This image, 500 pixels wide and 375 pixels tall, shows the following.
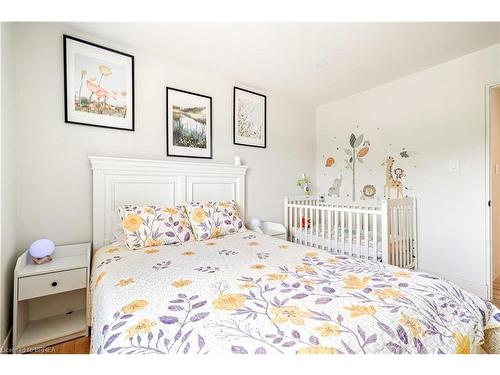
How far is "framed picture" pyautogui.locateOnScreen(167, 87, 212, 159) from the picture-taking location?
2400mm

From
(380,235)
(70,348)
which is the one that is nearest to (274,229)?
(380,235)

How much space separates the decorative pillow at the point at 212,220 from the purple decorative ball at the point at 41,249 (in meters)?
0.99

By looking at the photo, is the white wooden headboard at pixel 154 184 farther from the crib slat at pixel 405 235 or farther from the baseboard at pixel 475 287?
the baseboard at pixel 475 287

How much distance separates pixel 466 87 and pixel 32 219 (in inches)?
155

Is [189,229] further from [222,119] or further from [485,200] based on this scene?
[485,200]

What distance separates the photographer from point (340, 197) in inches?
135

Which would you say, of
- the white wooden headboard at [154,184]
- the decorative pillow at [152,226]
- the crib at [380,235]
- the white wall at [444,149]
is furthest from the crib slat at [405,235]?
the decorative pillow at [152,226]

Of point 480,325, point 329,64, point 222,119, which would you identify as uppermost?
point 329,64

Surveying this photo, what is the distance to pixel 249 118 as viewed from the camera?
299cm

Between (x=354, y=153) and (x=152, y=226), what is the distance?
2.69m

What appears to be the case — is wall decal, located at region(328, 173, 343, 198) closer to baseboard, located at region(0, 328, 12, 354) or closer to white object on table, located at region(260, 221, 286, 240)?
white object on table, located at region(260, 221, 286, 240)

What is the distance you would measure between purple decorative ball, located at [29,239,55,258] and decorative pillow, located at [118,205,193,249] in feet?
1.51

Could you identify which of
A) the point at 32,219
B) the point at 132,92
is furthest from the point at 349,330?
the point at 132,92

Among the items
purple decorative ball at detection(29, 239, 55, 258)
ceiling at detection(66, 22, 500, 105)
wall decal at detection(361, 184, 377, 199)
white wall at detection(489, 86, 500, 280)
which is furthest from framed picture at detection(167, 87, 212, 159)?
white wall at detection(489, 86, 500, 280)
